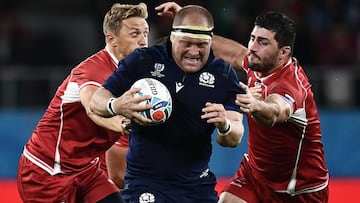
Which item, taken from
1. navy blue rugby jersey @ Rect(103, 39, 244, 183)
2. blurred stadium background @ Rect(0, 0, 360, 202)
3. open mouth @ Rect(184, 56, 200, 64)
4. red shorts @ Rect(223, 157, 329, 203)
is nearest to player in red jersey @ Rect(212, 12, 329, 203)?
red shorts @ Rect(223, 157, 329, 203)

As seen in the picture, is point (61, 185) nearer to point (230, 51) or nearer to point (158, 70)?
point (158, 70)

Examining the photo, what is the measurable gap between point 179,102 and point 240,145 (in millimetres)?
6552

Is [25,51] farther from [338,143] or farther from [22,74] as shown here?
[338,143]

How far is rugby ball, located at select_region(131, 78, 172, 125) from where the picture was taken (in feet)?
20.4

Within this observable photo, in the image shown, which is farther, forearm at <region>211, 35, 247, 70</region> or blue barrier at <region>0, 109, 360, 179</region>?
blue barrier at <region>0, 109, 360, 179</region>

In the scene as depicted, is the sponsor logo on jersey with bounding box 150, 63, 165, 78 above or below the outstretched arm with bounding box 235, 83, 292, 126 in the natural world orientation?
above

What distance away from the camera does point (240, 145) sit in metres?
13.0

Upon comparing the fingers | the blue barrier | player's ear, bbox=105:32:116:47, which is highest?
player's ear, bbox=105:32:116:47

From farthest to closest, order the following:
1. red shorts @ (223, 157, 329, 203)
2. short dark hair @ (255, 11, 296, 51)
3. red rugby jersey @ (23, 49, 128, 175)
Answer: red shorts @ (223, 157, 329, 203) → short dark hair @ (255, 11, 296, 51) → red rugby jersey @ (23, 49, 128, 175)

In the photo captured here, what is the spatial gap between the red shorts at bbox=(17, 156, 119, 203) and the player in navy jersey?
2.99 ft

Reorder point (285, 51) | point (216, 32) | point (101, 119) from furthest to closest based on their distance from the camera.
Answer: point (216, 32) < point (285, 51) < point (101, 119)

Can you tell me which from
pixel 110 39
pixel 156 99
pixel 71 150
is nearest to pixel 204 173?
pixel 156 99

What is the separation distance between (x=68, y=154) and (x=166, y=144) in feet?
3.61

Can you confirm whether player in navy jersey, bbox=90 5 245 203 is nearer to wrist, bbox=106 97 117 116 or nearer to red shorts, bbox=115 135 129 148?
wrist, bbox=106 97 117 116
